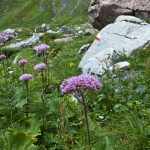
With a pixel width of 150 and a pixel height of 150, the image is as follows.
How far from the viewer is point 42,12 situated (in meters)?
103

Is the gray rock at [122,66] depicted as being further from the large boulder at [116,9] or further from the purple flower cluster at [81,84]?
the large boulder at [116,9]

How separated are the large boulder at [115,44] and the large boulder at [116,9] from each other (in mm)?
3410

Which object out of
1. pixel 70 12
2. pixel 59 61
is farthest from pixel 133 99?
pixel 70 12

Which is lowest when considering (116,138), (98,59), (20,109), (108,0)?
Result: (116,138)

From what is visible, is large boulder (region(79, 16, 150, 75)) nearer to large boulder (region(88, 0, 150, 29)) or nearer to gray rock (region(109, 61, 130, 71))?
gray rock (region(109, 61, 130, 71))

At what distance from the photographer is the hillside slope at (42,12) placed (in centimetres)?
8938

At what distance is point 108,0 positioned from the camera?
2159 centimetres

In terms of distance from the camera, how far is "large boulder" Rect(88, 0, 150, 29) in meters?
20.6

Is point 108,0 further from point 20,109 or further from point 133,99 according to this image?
point 20,109

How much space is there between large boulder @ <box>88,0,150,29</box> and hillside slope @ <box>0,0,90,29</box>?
58.7m

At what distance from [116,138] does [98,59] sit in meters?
5.65

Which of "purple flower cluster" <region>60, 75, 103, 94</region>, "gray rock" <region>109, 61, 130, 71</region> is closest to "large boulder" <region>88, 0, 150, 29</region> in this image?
"gray rock" <region>109, 61, 130, 71</region>

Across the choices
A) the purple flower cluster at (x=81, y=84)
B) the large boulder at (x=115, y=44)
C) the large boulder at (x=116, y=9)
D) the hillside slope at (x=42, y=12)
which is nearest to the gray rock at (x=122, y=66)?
the large boulder at (x=115, y=44)

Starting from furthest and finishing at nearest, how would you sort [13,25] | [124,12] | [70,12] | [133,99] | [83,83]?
1. [13,25]
2. [70,12]
3. [124,12]
4. [133,99]
5. [83,83]
